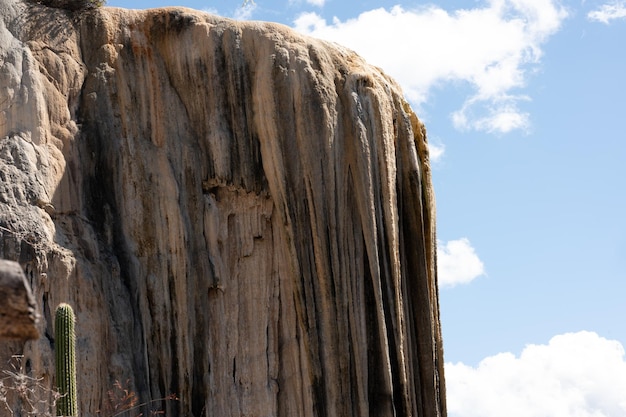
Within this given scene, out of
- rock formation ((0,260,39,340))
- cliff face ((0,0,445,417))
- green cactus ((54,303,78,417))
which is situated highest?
cliff face ((0,0,445,417))

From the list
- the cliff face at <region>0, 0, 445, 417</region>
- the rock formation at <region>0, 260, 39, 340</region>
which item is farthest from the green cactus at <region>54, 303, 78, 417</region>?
the rock formation at <region>0, 260, 39, 340</region>

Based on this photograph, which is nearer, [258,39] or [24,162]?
[24,162]

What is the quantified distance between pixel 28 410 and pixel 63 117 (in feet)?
14.3

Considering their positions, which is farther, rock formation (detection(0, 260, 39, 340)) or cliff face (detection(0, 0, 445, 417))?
cliff face (detection(0, 0, 445, 417))

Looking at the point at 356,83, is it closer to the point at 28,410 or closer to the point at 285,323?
the point at 285,323

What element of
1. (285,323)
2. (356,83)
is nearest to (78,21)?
(356,83)

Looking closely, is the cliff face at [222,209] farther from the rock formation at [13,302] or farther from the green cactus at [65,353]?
the rock formation at [13,302]

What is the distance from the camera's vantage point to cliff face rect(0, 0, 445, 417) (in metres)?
17.2

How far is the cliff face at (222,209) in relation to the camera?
56.3 ft

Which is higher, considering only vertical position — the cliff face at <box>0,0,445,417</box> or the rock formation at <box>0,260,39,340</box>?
the cliff face at <box>0,0,445,417</box>

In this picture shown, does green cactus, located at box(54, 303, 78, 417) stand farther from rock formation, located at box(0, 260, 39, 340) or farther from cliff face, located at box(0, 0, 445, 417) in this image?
rock formation, located at box(0, 260, 39, 340)

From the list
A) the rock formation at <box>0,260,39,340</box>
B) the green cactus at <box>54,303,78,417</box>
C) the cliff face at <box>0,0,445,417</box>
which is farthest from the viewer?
the cliff face at <box>0,0,445,417</box>

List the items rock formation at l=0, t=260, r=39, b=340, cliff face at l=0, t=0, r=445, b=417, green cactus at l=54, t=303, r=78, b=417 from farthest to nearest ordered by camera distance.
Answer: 1. cliff face at l=0, t=0, r=445, b=417
2. green cactus at l=54, t=303, r=78, b=417
3. rock formation at l=0, t=260, r=39, b=340

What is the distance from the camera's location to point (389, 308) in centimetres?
1798
